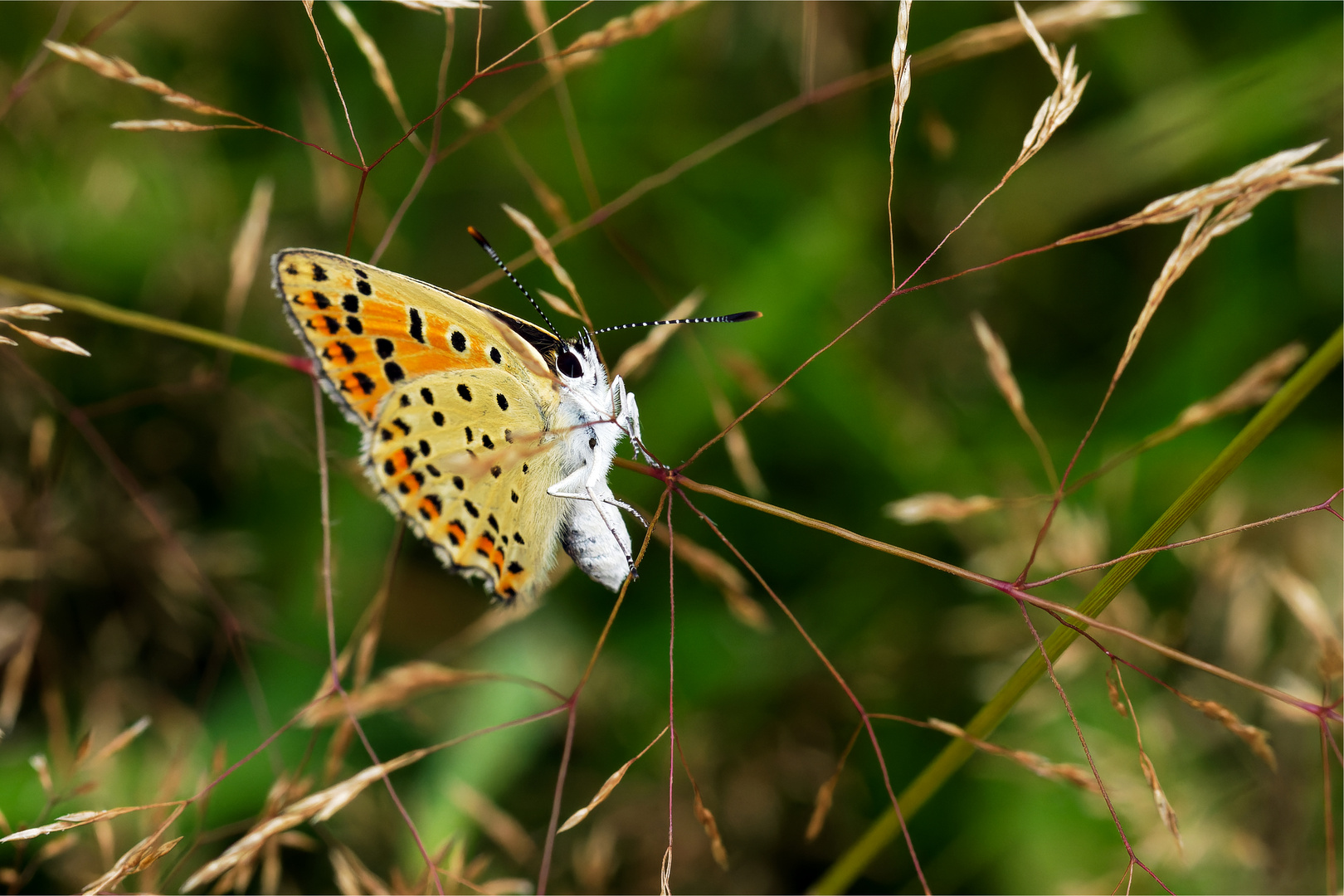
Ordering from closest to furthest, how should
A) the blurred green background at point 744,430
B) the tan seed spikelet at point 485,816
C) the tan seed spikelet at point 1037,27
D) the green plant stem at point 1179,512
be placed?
the green plant stem at point 1179,512 < the tan seed spikelet at point 1037,27 < the tan seed spikelet at point 485,816 < the blurred green background at point 744,430

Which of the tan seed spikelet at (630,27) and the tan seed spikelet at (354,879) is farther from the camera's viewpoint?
the tan seed spikelet at (354,879)

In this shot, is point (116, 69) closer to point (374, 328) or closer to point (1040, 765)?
point (374, 328)

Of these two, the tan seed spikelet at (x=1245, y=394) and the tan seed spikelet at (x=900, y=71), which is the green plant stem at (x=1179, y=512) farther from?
the tan seed spikelet at (x=900, y=71)

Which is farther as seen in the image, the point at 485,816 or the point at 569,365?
the point at 485,816

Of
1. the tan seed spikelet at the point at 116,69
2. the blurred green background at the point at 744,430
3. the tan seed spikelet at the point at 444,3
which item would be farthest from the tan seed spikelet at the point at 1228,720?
the tan seed spikelet at the point at 116,69

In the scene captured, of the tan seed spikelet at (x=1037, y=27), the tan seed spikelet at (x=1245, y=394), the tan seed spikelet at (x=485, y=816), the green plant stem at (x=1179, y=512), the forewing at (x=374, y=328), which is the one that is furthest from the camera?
the tan seed spikelet at (x=485, y=816)

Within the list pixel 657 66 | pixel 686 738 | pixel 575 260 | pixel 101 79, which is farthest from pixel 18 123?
pixel 686 738

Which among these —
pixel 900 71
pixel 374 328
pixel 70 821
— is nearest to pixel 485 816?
pixel 70 821

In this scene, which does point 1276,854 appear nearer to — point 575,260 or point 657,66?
point 575,260

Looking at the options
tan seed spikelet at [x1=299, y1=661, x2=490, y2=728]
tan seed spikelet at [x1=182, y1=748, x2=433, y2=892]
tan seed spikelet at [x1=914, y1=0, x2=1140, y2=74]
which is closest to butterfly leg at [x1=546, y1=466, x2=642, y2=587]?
tan seed spikelet at [x1=299, y1=661, x2=490, y2=728]
